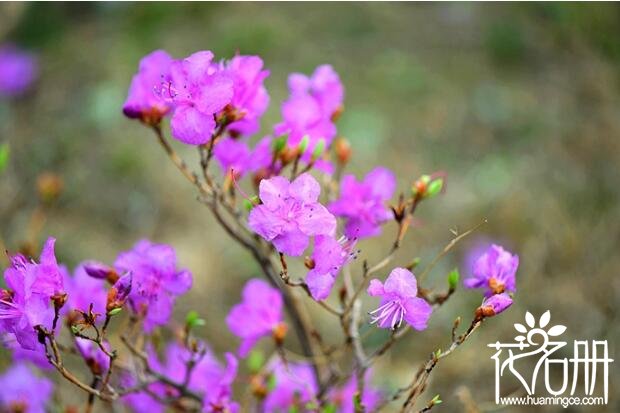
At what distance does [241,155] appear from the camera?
174cm

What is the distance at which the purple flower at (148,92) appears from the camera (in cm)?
164

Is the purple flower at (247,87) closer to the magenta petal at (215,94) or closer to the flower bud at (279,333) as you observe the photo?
the magenta petal at (215,94)

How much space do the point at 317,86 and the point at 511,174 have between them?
2.29 m

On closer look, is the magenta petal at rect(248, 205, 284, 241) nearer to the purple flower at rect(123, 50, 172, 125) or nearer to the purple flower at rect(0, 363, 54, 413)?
the purple flower at rect(123, 50, 172, 125)

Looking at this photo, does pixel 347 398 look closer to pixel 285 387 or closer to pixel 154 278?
pixel 285 387

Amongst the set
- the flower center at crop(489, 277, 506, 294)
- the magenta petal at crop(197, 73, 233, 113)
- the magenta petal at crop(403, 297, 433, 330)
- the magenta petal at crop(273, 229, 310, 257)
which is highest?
the magenta petal at crop(197, 73, 233, 113)

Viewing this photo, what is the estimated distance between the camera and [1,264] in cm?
280

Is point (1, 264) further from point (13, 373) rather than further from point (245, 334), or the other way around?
point (245, 334)

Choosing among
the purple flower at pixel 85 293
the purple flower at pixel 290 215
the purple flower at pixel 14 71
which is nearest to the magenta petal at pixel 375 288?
the purple flower at pixel 290 215

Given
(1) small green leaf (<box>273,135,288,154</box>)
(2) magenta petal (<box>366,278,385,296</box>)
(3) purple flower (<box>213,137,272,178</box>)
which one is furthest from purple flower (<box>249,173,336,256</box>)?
(3) purple flower (<box>213,137,272,178</box>)

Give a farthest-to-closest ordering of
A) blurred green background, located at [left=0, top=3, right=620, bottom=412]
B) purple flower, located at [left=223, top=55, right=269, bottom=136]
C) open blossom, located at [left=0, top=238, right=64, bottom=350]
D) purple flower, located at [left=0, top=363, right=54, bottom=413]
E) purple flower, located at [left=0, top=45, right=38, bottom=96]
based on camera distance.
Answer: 1. purple flower, located at [left=0, top=45, right=38, bottom=96]
2. blurred green background, located at [left=0, top=3, right=620, bottom=412]
3. purple flower, located at [left=0, top=363, right=54, bottom=413]
4. purple flower, located at [left=223, top=55, right=269, bottom=136]
5. open blossom, located at [left=0, top=238, right=64, bottom=350]

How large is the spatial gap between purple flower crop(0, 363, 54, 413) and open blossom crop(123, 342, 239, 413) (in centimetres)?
21

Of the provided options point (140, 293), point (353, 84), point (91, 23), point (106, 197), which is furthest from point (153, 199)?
point (140, 293)

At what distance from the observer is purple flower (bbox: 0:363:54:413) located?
6.48ft
